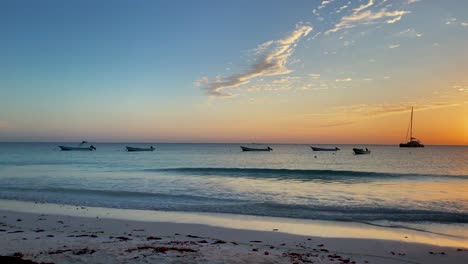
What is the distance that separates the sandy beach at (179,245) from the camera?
8.24 m

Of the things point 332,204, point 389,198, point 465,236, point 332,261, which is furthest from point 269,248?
point 389,198

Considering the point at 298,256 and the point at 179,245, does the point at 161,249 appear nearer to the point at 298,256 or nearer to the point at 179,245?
the point at 179,245

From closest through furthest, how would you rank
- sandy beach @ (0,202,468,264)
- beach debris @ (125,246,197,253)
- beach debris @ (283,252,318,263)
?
sandy beach @ (0,202,468,264) → beach debris @ (283,252,318,263) → beach debris @ (125,246,197,253)

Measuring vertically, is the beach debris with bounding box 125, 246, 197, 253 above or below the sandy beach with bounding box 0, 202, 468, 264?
above

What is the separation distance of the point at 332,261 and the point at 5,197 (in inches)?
814

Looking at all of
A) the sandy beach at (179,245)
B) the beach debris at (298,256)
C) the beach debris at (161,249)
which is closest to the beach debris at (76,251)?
the sandy beach at (179,245)

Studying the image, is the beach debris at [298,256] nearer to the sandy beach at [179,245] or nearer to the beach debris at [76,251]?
the sandy beach at [179,245]

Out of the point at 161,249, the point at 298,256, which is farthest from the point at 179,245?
the point at 298,256

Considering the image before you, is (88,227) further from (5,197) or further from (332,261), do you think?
(5,197)

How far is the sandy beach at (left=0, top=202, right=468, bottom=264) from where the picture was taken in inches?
324

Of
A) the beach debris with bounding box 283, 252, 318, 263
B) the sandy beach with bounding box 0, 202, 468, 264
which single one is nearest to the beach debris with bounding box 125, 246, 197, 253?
the sandy beach with bounding box 0, 202, 468, 264

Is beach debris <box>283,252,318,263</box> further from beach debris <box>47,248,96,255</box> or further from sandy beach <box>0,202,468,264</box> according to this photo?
beach debris <box>47,248,96,255</box>

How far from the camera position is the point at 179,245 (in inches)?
383

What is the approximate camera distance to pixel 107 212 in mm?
16516
